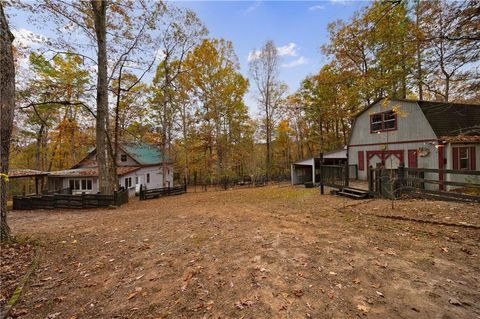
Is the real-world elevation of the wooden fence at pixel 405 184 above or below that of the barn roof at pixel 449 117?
below

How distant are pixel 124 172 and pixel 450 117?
80.6 ft

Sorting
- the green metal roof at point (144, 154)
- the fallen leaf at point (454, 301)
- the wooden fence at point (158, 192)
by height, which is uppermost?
the green metal roof at point (144, 154)

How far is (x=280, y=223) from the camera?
20.1 feet

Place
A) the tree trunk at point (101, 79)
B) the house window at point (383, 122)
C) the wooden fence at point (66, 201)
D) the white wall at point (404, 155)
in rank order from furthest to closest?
the house window at point (383, 122) < the wooden fence at point (66, 201) < the tree trunk at point (101, 79) < the white wall at point (404, 155)

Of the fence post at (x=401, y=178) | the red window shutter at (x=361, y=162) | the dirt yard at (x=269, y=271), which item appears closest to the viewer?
the dirt yard at (x=269, y=271)

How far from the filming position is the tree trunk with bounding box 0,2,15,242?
15.9ft

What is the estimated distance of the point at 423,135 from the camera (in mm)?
11367

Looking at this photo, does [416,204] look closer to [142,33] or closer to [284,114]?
[142,33]

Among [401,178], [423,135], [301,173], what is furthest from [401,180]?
[301,173]

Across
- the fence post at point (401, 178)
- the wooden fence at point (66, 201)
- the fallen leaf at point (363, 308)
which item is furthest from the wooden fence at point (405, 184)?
the wooden fence at point (66, 201)

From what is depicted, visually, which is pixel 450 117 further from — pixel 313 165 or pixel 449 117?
pixel 313 165

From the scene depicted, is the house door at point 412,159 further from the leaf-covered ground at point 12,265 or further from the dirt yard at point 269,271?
the leaf-covered ground at point 12,265

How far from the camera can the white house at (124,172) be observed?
1988cm

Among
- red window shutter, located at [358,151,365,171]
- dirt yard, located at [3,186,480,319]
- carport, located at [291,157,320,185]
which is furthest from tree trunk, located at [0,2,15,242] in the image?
carport, located at [291,157,320,185]
